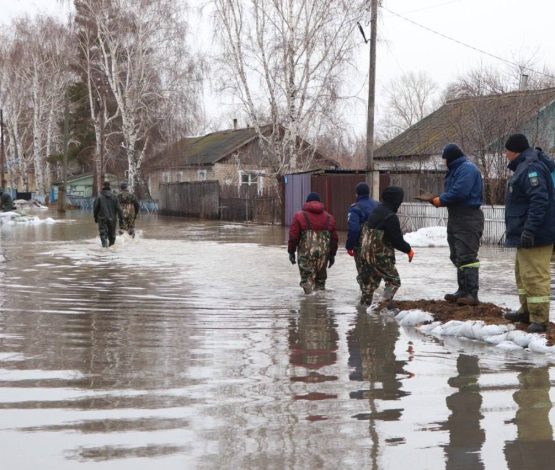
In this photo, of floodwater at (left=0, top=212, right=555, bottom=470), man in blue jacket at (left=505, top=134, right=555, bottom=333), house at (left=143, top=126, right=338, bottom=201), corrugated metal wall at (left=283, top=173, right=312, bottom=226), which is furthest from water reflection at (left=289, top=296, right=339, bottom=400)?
house at (left=143, top=126, right=338, bottom=201)

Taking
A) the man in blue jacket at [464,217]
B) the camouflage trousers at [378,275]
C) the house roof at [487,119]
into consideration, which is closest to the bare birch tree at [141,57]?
the house roof at [487,119]

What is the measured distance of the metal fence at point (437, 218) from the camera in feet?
72.7

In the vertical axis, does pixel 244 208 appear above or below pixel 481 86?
below

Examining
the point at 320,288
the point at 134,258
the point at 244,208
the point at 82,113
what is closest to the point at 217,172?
the point at 82,113

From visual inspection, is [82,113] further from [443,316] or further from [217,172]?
[443,316]

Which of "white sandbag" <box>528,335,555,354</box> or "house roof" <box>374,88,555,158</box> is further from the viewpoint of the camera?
"house roof" <box>374,88,555,158</box>

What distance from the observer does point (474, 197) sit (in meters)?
9.30

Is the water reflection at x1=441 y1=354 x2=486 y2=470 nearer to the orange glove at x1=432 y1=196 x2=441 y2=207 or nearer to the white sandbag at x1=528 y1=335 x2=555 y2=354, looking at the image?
the white sandbag at x1=528 y1=335 x2=555 y2=354

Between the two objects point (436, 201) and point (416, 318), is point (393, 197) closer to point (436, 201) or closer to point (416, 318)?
point (436, 201)

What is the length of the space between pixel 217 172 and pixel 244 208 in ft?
62.8

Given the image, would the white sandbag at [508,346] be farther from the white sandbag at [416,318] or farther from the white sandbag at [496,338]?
the white sandbag at [416,318]

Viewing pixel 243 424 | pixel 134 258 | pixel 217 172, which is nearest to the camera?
pixel 243 424

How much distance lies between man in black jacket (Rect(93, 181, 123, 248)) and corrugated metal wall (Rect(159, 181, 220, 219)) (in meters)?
23.4

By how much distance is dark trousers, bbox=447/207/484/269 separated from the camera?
930 cm
